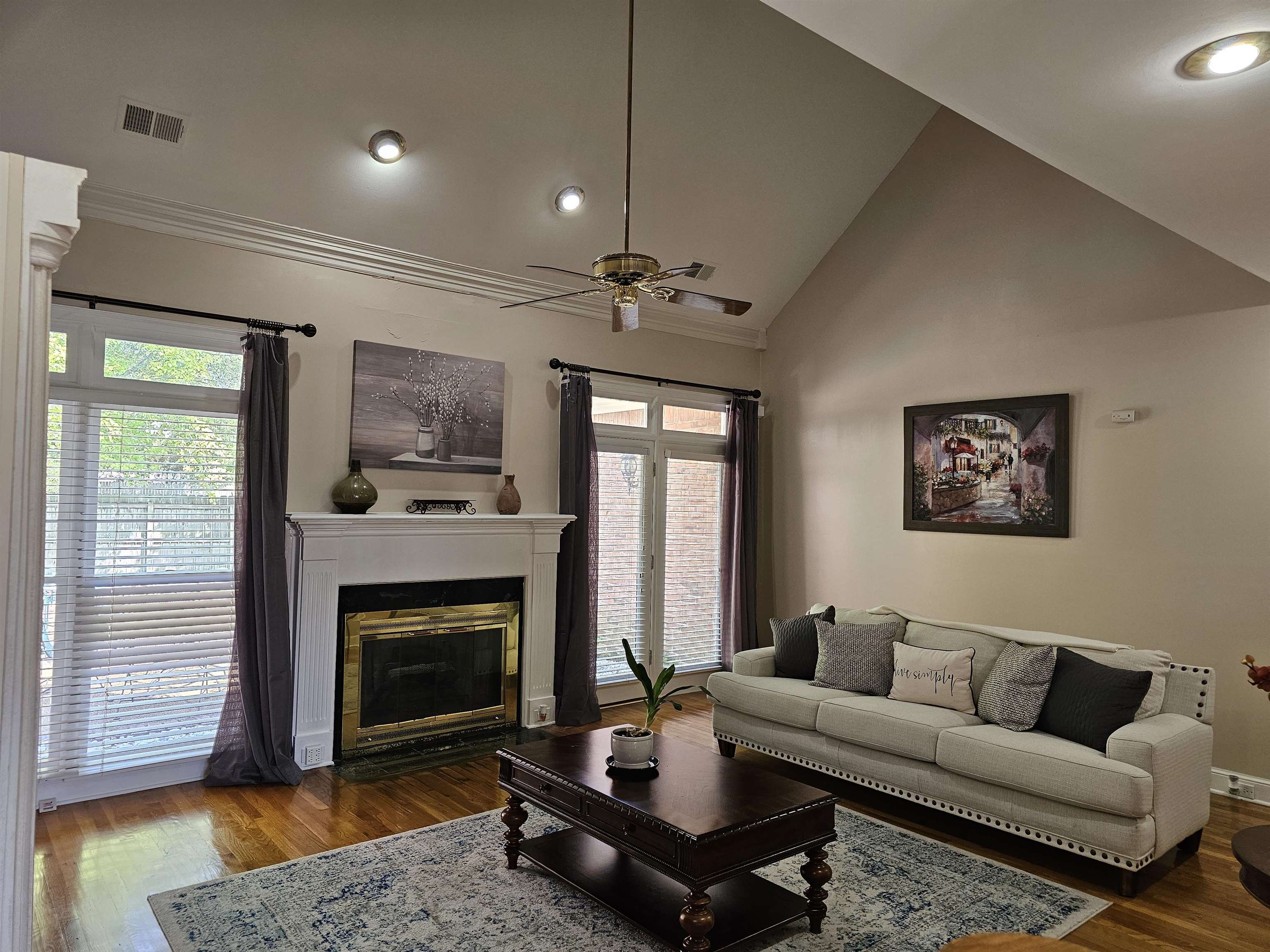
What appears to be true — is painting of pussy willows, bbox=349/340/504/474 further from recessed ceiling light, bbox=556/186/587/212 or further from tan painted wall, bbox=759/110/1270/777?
tan painted wall, bbox=759/110/1270/777

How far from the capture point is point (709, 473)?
22.2 ft

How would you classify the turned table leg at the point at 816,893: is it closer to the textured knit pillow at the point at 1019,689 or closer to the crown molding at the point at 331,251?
the textured knit pillow at the point at 1019,689

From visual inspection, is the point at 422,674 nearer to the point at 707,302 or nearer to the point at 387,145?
the point at 707,302

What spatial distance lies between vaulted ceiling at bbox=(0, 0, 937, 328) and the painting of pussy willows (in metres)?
0.68

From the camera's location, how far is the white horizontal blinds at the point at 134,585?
3.97m

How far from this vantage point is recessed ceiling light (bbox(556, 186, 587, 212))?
5.17 metres

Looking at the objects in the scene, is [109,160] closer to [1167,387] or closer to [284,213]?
[284,213]

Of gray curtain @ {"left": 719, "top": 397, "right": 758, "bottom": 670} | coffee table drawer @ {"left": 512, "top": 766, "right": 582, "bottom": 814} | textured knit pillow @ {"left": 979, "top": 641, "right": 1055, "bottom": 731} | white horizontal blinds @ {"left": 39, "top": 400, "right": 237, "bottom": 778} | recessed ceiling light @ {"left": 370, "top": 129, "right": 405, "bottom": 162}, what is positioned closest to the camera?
coffee table drawer @ {"left": 512, "top": 766, "right": 582, "bottom": 814}

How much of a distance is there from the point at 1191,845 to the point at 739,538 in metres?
3.59

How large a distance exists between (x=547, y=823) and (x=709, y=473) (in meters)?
3.43

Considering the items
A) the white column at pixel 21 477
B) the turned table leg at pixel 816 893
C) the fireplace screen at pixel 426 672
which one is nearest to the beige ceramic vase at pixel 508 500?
the fireplace screen at pixel 426 672

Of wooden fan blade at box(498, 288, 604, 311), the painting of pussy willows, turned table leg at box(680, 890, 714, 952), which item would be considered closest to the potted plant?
turned table leg at box(680, 890, 714, 952)

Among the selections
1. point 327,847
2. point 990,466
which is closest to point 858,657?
point 990,466

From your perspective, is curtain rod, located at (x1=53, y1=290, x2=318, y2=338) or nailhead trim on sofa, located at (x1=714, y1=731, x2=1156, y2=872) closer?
nailhead trim on sofa, located at (x1=714, y1=731, x2=1156, y2=872)
